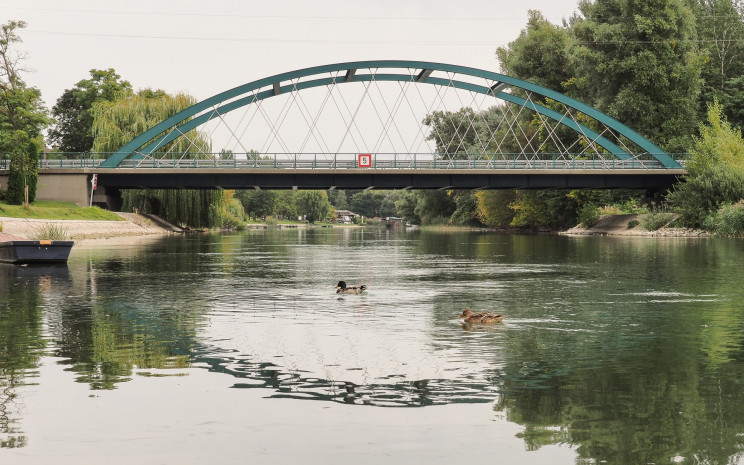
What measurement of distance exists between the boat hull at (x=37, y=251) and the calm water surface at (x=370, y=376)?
12.8 metres

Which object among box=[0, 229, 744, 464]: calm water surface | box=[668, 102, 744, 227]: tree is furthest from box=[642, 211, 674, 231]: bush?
box=[0, 229, 744, 464]: calm water surface

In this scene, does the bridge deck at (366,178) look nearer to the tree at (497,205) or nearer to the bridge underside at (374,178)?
the bridge underside at (374,178)

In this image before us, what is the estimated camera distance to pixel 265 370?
12.7 m

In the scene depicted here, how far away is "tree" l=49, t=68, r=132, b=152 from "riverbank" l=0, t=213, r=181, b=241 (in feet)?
80.1

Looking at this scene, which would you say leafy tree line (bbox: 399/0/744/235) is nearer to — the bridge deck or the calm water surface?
the bridge deck

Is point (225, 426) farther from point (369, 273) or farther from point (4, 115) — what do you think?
point (4, 115)

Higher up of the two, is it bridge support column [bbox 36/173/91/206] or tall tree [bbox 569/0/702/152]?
tall tree [bbox 569/0/702/152]

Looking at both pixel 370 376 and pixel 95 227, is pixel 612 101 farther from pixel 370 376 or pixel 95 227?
pixel 370 376

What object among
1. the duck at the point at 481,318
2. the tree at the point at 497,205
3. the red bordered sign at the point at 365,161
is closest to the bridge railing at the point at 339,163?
the red bordered sign at the point at 365,161

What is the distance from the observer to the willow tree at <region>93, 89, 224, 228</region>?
87688 mm

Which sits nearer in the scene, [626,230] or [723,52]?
[626,230]

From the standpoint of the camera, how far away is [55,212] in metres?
70.9

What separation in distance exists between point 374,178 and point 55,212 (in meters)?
26.9

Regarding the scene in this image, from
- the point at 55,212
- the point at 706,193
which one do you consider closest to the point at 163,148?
the point at 55,212
